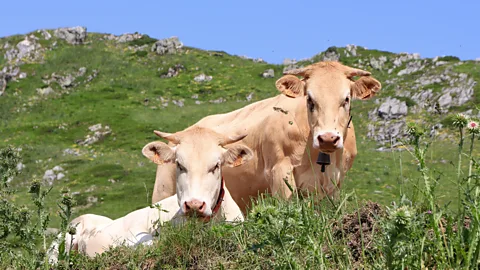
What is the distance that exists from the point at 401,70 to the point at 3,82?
2006 inches

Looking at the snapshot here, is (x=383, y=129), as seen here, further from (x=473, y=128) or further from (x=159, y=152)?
(x=473, y=128)

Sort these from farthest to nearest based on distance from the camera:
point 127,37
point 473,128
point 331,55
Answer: point 127,37 → point 331,55 → point 473,128

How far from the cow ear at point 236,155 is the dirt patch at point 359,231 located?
7.50 feet

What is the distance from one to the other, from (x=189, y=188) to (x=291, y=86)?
6.88 ft

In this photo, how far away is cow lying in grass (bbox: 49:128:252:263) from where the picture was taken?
7477mm

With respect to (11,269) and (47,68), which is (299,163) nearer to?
(11,269)

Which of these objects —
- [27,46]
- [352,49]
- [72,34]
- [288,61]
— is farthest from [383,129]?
[27,46]

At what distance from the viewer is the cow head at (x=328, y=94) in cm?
745

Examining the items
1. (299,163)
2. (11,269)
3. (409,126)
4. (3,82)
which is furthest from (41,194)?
(3,82)

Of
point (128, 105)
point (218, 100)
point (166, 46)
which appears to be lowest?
point (128, 105)

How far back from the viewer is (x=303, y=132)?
346 inches

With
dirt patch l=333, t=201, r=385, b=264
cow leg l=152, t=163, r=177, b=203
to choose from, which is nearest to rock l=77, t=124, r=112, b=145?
cow leg l=152, t=163, r=177, b=203

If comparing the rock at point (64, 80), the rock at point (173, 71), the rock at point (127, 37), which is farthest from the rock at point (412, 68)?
the rock at point (127, 37)

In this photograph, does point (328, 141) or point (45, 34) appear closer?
point (328, 141)
